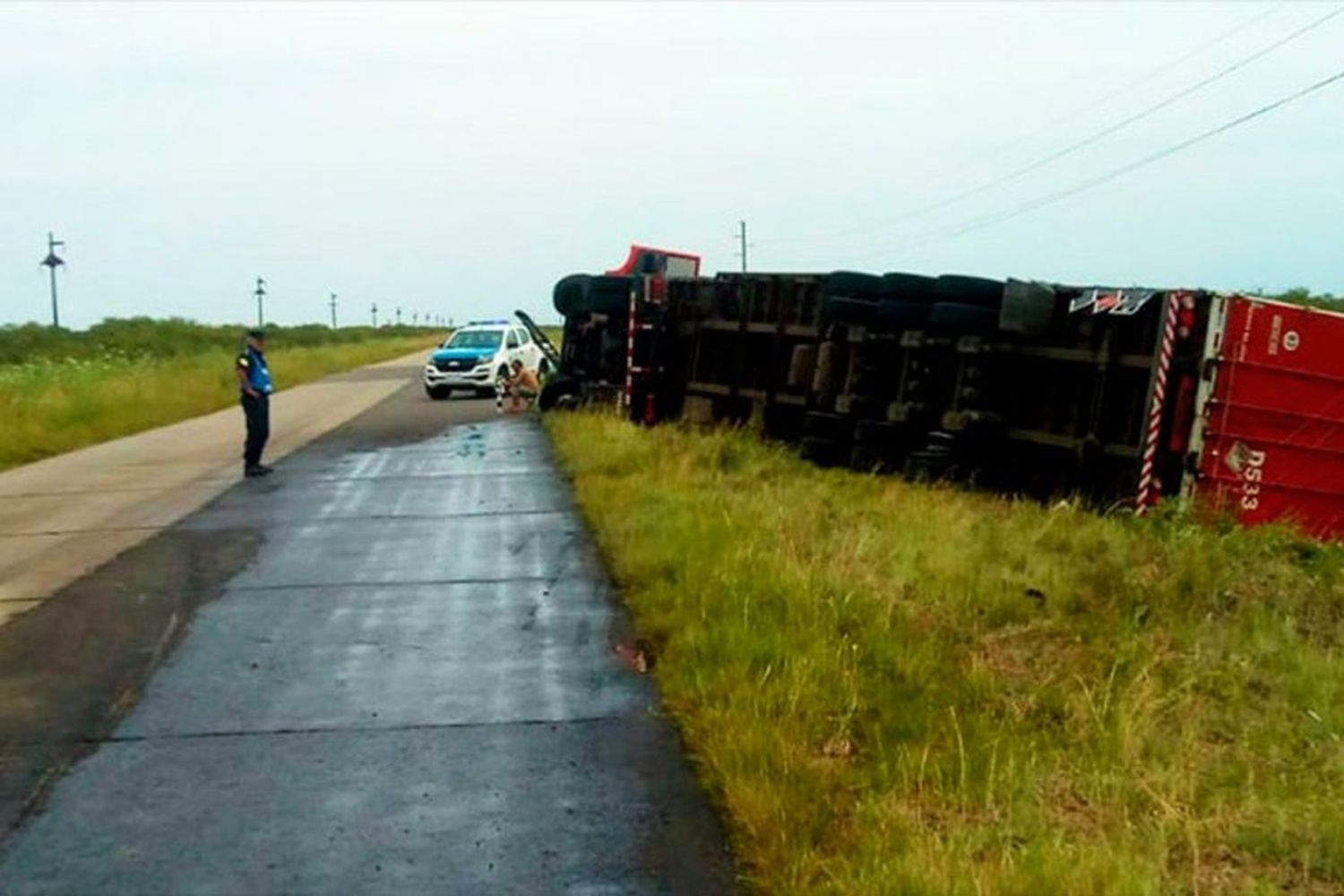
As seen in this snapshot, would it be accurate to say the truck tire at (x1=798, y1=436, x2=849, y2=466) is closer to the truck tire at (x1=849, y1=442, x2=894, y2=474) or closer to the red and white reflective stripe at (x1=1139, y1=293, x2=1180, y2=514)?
the truck tire at (x1=849, y1=442, x2=894, y2=474)

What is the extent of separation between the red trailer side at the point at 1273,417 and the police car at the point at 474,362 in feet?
75.3

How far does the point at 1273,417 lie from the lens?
44.7 ft

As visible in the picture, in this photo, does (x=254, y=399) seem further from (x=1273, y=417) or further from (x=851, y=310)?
(x=1273, y=417)

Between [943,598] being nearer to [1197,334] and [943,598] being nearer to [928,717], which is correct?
[928,717]

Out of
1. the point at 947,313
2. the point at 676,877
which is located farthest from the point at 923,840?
the point at 947,313

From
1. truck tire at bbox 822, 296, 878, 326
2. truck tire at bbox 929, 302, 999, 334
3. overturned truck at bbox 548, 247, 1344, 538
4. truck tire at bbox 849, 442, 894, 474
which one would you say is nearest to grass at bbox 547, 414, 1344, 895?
overturned truck at bbox 548, 247, 1344, 538

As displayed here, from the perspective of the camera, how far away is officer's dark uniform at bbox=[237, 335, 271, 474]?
732 inches

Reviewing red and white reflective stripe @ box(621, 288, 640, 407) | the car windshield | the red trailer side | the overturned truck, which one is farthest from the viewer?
the car windshield

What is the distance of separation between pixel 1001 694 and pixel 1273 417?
770cm

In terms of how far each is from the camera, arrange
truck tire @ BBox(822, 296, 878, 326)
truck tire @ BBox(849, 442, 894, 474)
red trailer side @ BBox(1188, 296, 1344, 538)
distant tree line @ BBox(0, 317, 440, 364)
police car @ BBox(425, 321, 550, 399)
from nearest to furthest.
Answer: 1. red trailer side @ BBox(1188, 296, 1344, 538)
2. truck tire @ BBox(849, 442, 894, 474)
3. truck tire @ BBox(822, 296, 878, 326)
4. police car @ BBox(425, 321, 550, 399)
5. distant tree line @ BBox(0, 317, 440, 364)

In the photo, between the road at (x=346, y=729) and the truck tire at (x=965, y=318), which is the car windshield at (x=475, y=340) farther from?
the road at (x=346, y=729)

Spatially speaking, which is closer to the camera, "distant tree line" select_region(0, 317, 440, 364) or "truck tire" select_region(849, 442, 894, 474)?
"truck tire" select_region(849, 442, 894, 474)

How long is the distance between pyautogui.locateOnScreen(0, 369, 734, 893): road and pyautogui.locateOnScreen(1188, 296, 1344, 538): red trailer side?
560cm

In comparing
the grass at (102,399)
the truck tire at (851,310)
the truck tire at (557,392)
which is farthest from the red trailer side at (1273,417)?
the grass at (102,399)
